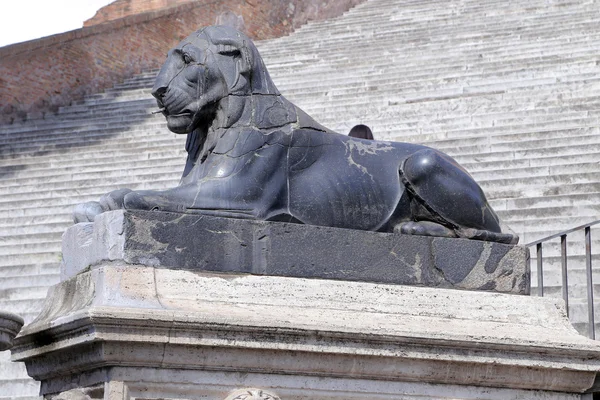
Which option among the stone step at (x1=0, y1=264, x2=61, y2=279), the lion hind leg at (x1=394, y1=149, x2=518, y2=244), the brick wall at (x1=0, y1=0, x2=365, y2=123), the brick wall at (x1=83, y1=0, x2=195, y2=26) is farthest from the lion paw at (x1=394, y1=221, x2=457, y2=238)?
the brick wall at (x1=83, y1=0, x2=195, y2=26)

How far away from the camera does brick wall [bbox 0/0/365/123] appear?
1747 cm

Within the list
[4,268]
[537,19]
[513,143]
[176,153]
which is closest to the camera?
[4,268]

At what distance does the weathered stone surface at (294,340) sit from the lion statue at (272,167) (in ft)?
1.02

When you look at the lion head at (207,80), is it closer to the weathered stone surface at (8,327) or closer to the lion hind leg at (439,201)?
the lion hind leg at (439,201)

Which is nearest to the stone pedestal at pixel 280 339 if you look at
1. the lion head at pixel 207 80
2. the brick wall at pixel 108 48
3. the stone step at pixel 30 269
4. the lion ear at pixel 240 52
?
the lion head at pixel 207 80

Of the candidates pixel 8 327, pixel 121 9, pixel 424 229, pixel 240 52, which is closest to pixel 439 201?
pixel 424 229

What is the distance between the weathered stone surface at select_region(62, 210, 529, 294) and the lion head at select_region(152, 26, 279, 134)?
1.67ft

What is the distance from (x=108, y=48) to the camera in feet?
61.8

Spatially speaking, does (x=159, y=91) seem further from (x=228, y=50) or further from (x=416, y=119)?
(x=416, y=119)

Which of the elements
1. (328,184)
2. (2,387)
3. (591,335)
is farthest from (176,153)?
(328,184)

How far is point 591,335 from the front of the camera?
7.25 meters

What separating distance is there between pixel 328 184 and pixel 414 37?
40.1 ft

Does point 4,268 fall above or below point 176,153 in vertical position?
below

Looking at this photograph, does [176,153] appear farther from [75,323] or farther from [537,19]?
[75,323]
